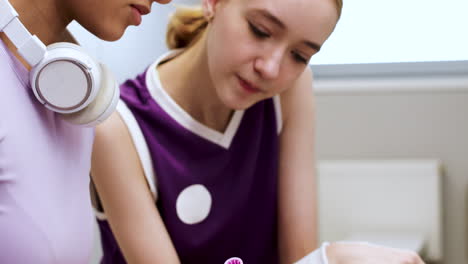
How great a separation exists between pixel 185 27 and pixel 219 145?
0.74 feet

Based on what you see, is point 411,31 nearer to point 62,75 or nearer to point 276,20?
point 276,20

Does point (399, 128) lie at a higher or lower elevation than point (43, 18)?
lower

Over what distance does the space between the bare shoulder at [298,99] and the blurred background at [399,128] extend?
922 millimetres

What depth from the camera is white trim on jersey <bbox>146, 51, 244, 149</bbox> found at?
108 centimetres

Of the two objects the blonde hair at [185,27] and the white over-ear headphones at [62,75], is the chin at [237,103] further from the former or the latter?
the white over-ear headphones at [62,75]

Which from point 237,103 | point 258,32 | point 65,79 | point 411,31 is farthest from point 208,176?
point 411,31

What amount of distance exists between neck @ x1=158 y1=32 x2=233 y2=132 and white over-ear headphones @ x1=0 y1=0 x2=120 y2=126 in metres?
0.43

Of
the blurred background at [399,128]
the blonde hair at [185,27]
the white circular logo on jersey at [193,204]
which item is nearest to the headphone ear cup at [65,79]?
the white circular logo on jersey at [193,204]

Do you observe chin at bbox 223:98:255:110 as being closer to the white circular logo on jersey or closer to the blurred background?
the white circular logo on jersey

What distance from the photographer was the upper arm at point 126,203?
3.14 ft

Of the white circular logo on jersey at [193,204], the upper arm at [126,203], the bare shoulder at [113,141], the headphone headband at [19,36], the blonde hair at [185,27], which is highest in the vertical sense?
the headphone headband at [19,36]

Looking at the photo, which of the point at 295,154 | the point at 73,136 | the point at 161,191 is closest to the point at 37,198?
the point at 73,136

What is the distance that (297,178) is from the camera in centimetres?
114

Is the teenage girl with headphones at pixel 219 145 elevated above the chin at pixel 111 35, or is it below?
below
